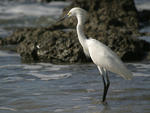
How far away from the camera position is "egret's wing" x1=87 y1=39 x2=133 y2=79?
4680 mm

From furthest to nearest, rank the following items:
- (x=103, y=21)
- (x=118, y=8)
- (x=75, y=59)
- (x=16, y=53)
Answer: (x=118, y=8)
(x=103, y=21)
(x=16, y=53)
(x=75, y=59)

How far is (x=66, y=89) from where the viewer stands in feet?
17.5

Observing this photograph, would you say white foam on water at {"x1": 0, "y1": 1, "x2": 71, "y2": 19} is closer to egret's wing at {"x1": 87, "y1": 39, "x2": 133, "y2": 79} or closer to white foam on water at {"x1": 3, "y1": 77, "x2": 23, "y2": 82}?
white foam on water at {"x1": 3, "y1": 77, "x2": 23, "y2": 82}

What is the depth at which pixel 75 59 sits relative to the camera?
7.63m

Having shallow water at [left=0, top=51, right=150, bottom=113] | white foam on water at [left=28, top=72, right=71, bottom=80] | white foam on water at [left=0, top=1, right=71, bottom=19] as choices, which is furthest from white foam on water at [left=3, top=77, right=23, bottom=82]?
white foam on water at [left=0, top=1, right=71, bottom=19]

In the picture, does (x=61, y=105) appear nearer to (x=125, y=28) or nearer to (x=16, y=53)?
(x=16, y=53)

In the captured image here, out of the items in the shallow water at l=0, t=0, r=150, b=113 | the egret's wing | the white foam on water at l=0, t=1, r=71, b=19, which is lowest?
the shallow water at l=0, t=0, r=150, b=113

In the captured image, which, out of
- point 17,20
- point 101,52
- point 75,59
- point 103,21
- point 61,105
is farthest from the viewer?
point 17,20

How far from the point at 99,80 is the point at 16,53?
435 centimetres

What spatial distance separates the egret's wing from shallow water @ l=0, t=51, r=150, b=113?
1.67 feet

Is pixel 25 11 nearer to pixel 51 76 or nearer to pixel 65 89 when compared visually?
pixel 51 76

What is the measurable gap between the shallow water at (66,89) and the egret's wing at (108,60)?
51cm

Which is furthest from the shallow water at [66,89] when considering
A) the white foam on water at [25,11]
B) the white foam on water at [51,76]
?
the white foam on water at [25,11]

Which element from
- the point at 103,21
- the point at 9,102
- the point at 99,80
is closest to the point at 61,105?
the point at 9,102
